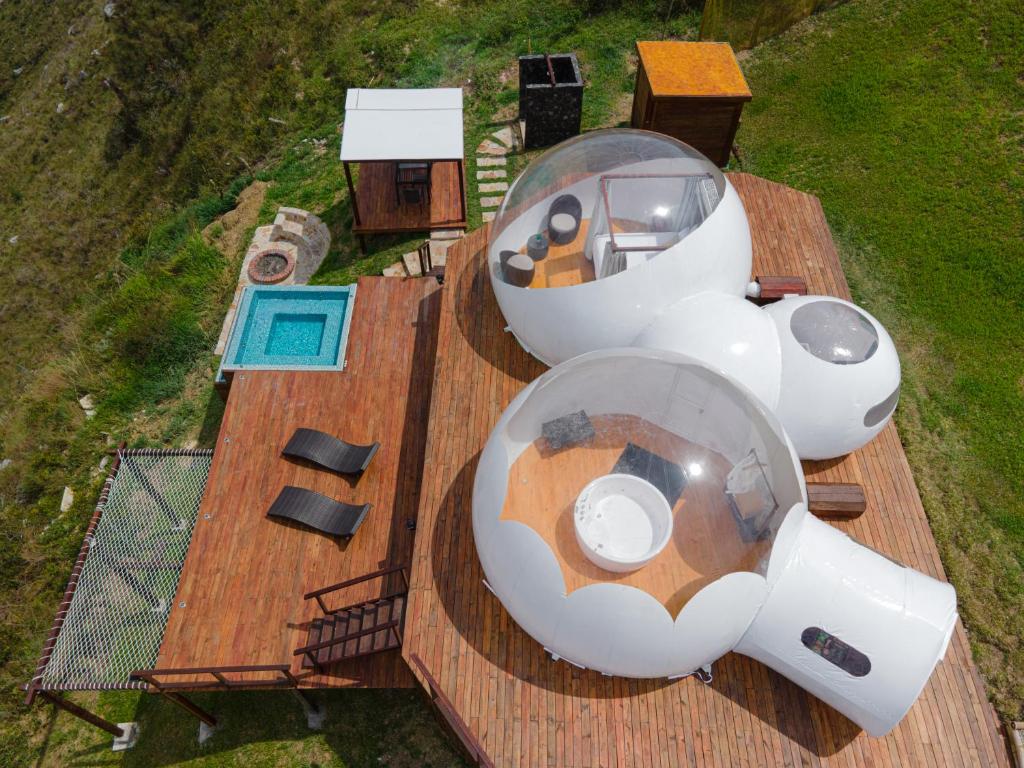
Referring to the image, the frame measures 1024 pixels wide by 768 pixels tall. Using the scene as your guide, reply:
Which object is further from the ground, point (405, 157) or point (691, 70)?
point (691, 70)

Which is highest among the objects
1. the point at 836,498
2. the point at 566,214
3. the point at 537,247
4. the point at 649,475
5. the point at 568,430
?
the point at 566,214

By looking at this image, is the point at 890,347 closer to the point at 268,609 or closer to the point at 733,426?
the point at 733,426

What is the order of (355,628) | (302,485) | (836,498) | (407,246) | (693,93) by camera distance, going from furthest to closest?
(407,246), (693,93), (302,485), (355,628), (836,498)

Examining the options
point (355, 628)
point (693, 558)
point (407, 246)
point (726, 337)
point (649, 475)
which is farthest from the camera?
point (407, 246)

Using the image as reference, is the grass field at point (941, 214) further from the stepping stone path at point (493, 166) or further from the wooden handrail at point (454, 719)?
the wooden handrail at point (454, 719)

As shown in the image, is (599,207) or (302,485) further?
(302,485)

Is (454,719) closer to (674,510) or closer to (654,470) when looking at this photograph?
(674,510)

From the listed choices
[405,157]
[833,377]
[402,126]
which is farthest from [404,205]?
[833,377]

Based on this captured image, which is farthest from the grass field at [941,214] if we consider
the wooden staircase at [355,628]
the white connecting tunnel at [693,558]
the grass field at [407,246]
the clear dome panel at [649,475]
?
the wooden staircase at [355,628]
